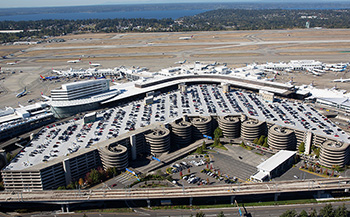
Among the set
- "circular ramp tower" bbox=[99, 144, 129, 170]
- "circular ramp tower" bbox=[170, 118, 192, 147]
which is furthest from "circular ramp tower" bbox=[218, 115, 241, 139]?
"circular ramp tower" bbox=[99, 144, 129, 170]

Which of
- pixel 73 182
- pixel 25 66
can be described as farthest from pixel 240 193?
pixel 25 66

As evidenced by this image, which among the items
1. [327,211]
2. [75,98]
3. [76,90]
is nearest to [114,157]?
[75,98]

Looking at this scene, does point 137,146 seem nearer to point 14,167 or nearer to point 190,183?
point 190,183

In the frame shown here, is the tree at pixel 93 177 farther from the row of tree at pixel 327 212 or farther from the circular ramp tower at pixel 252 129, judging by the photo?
the circular ramp tower at pixel 252 129

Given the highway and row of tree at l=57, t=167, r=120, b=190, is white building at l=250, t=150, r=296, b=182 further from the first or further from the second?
row of tree at l=57, t=167, r=120, b=190

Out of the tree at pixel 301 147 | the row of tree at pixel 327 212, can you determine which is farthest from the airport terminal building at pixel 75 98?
the row of tree at pixel 327 212

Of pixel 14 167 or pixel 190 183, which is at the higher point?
pixel 14 167
